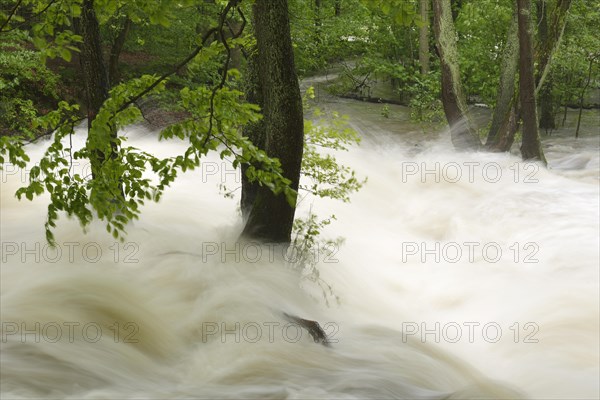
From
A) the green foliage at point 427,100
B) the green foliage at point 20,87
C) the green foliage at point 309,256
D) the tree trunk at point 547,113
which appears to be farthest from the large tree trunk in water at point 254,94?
the tree trunk at point 547,113

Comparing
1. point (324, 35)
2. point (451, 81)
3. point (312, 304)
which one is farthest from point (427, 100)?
point (312, 304)

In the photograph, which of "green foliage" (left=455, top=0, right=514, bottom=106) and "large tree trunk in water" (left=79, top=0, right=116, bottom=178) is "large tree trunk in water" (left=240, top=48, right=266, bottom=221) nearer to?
"large tree trunk in water" (left=79, top=0, right=116, bottom=178)

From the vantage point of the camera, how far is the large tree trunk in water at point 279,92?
21.5ft

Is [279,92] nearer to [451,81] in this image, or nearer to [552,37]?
[451,81]

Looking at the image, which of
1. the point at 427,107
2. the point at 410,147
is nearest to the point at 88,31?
the point at 410,147

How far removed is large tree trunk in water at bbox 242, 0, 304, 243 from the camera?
6.54 metres

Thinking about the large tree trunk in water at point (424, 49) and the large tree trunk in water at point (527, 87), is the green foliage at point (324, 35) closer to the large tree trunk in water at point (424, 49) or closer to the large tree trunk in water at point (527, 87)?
the large tree trunk in water at point (424, 49)

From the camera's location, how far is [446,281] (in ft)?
28.3

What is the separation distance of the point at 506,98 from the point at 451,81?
1396mm

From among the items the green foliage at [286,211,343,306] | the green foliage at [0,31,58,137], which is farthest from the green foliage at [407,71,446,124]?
the green foliage at [0,31,58,137]

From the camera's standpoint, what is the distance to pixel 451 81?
566 inches

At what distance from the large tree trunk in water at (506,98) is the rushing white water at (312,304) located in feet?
9.00

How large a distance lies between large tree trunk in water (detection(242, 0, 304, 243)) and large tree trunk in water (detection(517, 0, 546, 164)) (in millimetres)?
7684

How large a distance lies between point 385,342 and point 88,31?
4927mm
